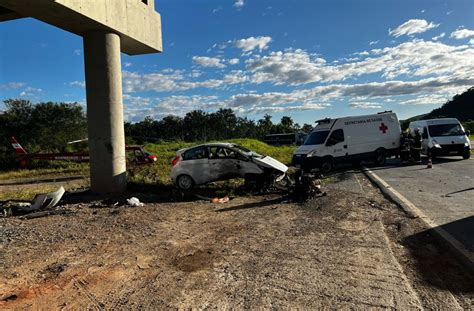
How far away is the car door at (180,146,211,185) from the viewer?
12.4 meters

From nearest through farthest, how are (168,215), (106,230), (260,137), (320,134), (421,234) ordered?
(421,234)
(106,230)
(168,215)
(320,134)
(260,137)

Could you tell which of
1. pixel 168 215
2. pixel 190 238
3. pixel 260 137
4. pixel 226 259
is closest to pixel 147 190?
pixel 168 215

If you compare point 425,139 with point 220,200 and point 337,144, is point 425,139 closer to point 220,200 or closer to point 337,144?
point 337,144

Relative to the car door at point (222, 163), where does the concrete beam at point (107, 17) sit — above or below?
above

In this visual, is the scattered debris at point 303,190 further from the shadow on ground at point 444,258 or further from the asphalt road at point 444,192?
the shadow on ground at point 444,258

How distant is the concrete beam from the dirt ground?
5111 mm

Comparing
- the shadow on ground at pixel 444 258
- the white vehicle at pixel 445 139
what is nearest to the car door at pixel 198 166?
the shadow on ground at pixel 444 258

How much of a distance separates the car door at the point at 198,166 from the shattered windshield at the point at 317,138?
7504 millimetres

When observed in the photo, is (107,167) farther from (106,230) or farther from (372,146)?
(372,146)

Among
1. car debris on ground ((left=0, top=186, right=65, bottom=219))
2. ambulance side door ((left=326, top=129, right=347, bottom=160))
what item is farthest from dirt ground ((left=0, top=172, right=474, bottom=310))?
ambulance side door ((left=326, top=129, right=347, bottom=160))

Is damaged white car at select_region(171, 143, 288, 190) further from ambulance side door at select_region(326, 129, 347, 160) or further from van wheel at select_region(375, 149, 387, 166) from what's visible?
van wheel at select_region(375, 149, 387, 166)

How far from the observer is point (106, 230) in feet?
25.1

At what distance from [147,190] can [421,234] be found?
868cm

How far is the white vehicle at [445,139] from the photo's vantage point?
19750 mm
